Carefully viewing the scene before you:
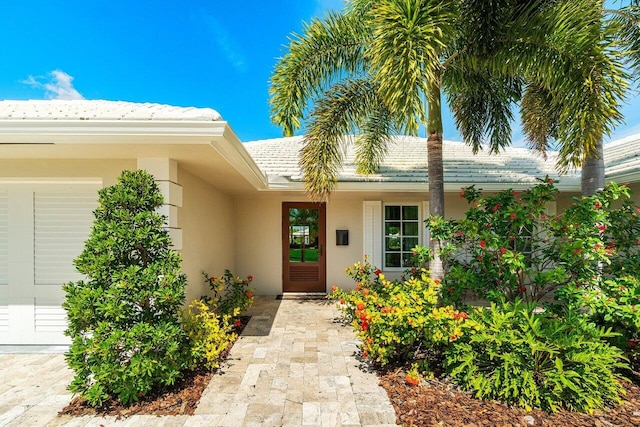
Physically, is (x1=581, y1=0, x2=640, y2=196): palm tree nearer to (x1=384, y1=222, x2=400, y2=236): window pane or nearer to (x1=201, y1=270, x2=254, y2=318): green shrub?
(x1=384, y1=222, x2=400, y2=236): window pane

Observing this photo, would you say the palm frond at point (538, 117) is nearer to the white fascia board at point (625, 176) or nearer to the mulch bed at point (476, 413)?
the white fascia board at point (625, 176)

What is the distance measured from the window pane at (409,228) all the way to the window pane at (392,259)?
60 cm

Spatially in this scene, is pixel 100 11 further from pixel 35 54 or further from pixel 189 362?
pixel 189 362

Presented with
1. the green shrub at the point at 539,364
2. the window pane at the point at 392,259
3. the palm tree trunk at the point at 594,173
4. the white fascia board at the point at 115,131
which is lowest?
the green shrub at the point at 539,364

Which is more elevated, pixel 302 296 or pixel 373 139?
pixel 373 139

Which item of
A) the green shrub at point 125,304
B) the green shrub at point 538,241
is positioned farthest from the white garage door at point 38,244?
the green shrub at point 538,241

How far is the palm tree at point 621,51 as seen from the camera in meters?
4.54

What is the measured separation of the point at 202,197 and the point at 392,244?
4.77 meters

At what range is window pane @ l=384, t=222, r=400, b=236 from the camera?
786 cm

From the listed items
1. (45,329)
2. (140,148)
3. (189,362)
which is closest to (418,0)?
(140,148)

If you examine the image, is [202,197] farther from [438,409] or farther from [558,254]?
[558,254]

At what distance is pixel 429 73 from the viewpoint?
373cm

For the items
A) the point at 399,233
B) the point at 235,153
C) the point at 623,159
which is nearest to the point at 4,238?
the point at 235,153

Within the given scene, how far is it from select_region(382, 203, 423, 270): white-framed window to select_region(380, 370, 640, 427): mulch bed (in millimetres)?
4651
